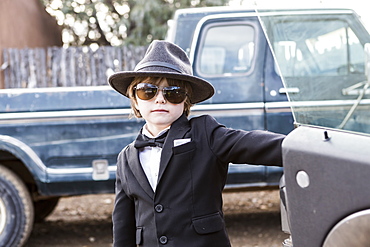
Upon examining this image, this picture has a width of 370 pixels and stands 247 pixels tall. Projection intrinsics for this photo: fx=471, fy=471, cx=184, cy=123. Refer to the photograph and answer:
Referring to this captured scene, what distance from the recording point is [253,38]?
4199 millimetres

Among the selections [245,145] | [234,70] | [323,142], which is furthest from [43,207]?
[323,142]

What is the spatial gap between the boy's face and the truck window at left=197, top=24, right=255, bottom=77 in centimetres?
241

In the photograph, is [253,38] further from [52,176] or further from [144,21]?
[144,21]

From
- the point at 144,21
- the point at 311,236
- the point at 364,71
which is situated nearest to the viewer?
the point at 311,236

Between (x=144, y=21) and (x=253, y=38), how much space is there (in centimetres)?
654

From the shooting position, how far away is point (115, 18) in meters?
11.4

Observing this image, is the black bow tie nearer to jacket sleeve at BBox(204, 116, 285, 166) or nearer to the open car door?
jacket sleeve at BBox(204, 116, 285, 166)

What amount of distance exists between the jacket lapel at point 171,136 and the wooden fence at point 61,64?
23.5ft

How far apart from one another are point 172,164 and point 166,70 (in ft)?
1.16

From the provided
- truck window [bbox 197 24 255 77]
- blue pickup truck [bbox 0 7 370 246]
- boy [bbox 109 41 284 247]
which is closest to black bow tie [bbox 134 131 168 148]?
boy [bbox 109 41 284 247]

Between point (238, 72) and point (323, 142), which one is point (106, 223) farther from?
point (323, 142)

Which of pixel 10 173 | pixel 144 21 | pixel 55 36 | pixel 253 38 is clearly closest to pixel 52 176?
pixel 10 173

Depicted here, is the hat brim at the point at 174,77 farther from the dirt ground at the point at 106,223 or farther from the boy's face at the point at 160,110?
the dirt ground at the point at 106,223

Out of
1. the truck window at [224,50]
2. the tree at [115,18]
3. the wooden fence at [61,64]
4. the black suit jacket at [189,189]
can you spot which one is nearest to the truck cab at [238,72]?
the truck window at [224,50]
